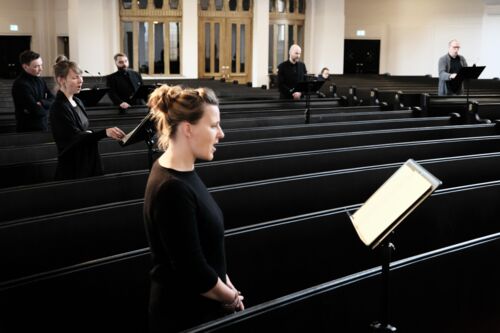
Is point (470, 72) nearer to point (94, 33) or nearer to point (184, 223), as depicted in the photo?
point (184, 223)

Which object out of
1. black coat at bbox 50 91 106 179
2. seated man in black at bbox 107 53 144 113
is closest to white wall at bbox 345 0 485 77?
seated man in black at bbox 107 53 144 113

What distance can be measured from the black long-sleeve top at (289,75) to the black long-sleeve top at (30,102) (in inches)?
157

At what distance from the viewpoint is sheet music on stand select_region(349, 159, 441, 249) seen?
1952 millimetres

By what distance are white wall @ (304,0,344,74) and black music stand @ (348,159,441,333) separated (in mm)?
15775

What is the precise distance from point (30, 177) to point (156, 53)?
492 inches

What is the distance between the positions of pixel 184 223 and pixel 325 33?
16.3 m

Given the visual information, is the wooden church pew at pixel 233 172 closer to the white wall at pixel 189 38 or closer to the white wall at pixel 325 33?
the white wall at pixel 189 38

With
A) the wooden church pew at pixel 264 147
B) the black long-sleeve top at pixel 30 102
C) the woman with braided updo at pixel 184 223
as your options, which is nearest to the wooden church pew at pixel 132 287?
the woman with braided updo at pixel 184 223

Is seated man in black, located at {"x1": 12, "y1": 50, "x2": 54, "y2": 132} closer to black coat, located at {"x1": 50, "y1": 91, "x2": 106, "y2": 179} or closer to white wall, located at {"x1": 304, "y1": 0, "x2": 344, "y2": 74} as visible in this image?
black coat, located at {"x1": 50, "y1": 91, "x2": 106, "y2": 179}

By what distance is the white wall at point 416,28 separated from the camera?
1800 cm

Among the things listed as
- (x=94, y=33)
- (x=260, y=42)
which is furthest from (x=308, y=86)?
(x=94, y=33)

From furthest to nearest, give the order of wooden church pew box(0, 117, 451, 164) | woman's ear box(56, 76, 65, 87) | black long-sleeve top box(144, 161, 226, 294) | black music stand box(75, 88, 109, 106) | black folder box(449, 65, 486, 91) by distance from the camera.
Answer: black folder box(449, 65, 486, 91) → black music stand box(75, 88, 109, 106) → wooden church pew box(0, 117, 451, 164) → woman's ear box(56, 76, 65, 87) → black long-sleeve top box(144, 161, 226, 294)

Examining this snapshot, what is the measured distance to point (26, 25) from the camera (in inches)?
683

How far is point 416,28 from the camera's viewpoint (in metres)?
19.0
